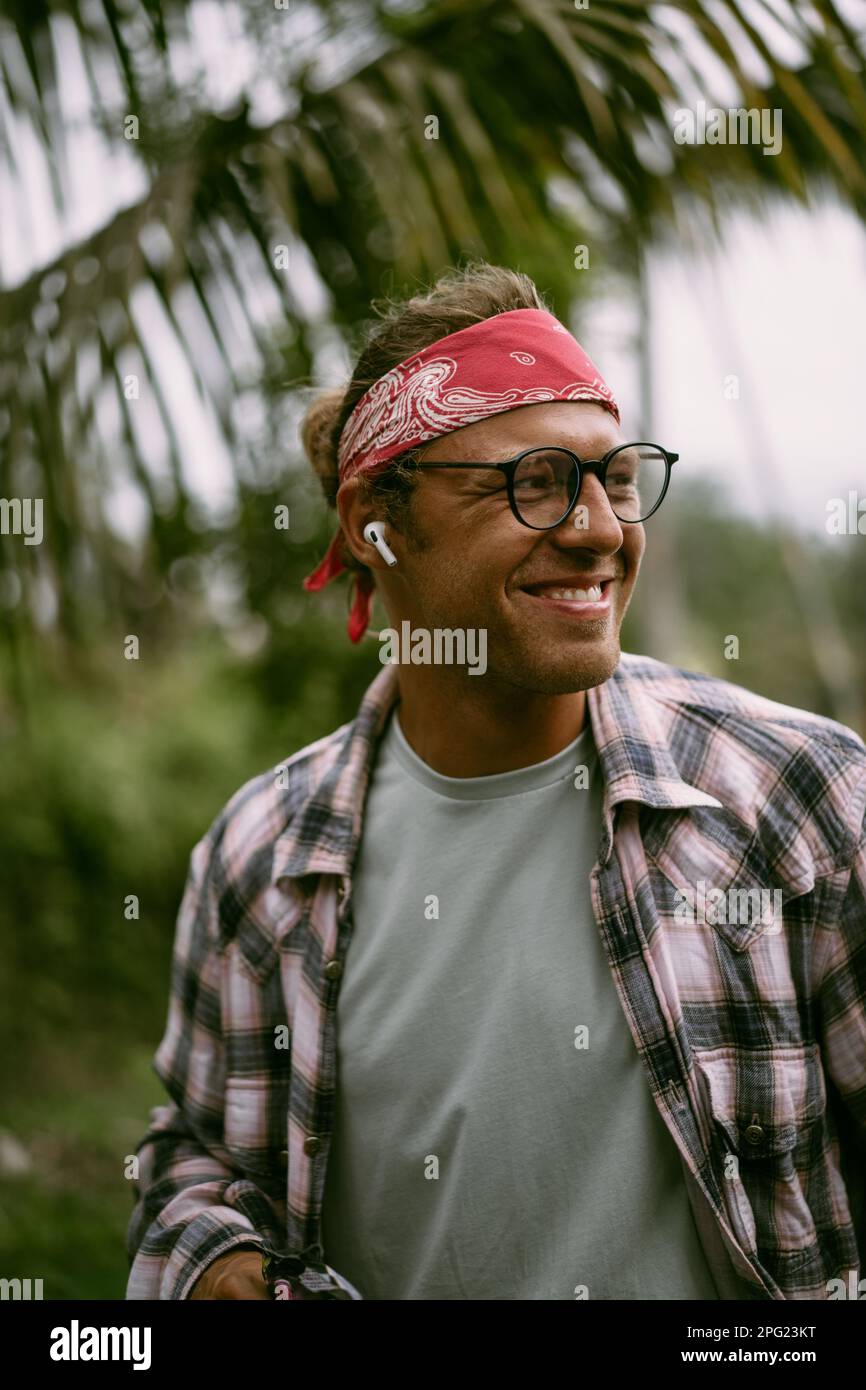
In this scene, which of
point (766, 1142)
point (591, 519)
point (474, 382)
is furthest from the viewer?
point (474, 382)

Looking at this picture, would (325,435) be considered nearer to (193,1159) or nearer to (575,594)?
(575,594)

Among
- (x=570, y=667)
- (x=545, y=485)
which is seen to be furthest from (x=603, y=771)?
(x=545, y=485)

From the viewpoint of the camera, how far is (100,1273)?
403cm

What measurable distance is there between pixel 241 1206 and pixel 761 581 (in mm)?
27160

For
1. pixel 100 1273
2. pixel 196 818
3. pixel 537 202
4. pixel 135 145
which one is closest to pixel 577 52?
pixel 537 202

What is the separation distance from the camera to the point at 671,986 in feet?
5.34

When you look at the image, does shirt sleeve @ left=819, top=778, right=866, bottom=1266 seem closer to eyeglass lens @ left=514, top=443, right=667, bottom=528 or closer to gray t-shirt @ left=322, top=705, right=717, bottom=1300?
gray t-shirt @ left=322, top=705, right=717, bottom=1300

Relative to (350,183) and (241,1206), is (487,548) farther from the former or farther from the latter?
(350,183)

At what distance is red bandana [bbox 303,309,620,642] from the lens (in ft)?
5.94

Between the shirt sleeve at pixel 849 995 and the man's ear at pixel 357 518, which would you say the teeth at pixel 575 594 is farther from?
the shirt sleeve at pixel 849 995

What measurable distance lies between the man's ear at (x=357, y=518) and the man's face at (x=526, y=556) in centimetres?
14

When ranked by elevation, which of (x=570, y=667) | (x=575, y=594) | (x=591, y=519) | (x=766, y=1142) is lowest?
(x=766, y=1142)

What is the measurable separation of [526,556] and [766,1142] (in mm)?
830

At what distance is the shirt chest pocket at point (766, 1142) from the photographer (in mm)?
1579
